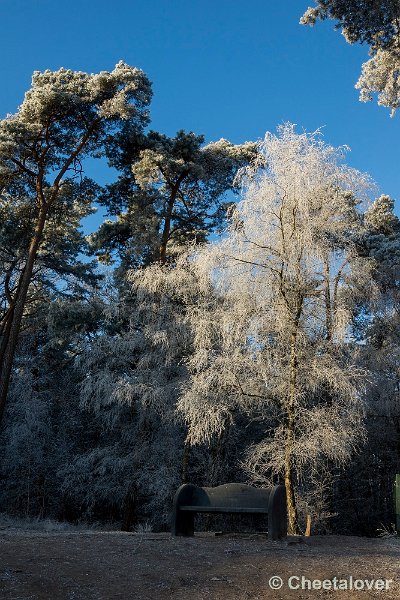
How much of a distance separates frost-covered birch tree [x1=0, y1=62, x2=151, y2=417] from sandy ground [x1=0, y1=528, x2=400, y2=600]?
1048 centimetres

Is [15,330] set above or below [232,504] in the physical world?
above

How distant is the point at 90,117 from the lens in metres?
18.2

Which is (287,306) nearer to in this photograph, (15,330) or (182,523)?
(182,523)

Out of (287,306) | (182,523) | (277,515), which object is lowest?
(182,523)

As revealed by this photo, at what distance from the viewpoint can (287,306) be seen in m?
A: 11.6

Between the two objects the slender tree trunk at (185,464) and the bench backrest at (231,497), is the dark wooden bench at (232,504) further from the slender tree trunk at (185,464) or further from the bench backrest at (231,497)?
the slender tree trunk at (185,464)

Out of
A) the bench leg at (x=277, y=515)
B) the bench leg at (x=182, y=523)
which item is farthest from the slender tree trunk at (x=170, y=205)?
the bench leg at (x=277, y=515)

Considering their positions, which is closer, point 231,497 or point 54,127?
point 231,497

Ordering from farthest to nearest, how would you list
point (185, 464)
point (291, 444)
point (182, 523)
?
point (185, 464) < point (291, 444) < point (182, 523)

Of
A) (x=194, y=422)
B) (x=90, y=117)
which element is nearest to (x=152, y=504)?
(x=194, y=422)

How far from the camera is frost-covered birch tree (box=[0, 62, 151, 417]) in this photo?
1692 centimetres

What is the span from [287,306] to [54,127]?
1051cm

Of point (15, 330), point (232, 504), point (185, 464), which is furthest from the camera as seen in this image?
point (15, 330)

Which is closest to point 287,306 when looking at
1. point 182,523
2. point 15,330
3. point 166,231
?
point 182,523
